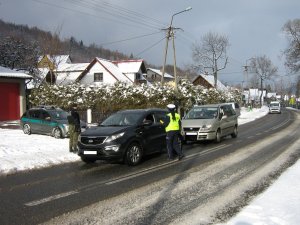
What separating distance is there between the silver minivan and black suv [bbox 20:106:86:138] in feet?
16.3

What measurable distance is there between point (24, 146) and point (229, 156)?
7659 mm

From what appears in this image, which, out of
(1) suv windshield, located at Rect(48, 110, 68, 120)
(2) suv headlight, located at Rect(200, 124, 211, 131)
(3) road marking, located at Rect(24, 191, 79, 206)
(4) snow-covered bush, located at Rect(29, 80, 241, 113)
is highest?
(4) snow-covered bush, located at Rect(29, 80, 241, 113)

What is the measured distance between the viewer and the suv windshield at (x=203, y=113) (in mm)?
17388

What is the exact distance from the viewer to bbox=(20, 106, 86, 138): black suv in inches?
722

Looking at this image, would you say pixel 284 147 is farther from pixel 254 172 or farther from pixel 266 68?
pixel 266 68

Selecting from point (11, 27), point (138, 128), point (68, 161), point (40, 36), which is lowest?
point (68, 161)

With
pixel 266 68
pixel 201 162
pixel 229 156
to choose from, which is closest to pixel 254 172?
pixel 201 162

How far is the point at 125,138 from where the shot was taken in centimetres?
1098

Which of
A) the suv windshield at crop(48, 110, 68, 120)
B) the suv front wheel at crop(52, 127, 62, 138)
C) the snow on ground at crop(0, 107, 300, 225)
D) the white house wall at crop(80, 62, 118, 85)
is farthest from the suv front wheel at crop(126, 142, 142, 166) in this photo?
the white house wall at crop(80, 62, 118, 85)

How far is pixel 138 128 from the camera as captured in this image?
38.1 feet

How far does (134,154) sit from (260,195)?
463 cm

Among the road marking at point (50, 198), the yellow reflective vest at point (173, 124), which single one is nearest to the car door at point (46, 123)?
the yellow reflective vest at point (173, 124)

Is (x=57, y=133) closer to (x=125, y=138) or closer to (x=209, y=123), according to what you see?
(x=209, y=123)

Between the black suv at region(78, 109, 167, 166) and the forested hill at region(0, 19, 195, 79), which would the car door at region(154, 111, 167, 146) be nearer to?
the black suv at region(78, 109, 167, 166)
